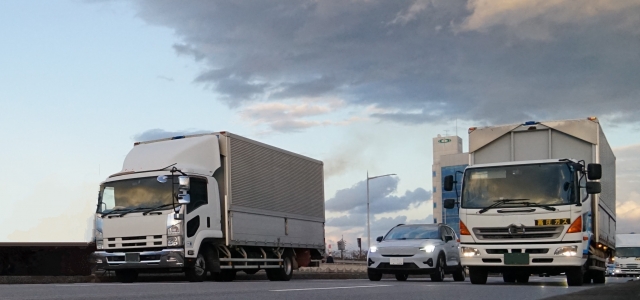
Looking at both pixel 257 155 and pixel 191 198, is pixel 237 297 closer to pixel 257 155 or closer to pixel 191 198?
pixel 191 198

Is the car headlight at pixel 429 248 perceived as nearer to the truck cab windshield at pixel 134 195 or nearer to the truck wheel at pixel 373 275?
the truck wheel at pixel 373 275

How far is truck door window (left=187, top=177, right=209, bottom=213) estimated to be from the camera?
19.3 m

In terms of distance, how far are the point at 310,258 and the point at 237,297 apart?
1540cm

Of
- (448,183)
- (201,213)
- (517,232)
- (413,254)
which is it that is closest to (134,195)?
(201,213)

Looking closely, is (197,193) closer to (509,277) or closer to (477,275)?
(477,275)

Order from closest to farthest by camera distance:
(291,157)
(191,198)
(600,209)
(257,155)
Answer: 1. (600,209)
2. (191,198)
3. (257,155)
4. (291,157)

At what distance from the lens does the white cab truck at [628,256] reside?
145 feet

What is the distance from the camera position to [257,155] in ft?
73.3

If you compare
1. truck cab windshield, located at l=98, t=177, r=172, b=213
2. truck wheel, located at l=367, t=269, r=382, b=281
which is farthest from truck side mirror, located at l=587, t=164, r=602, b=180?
truck cab windshield, located at l=98, t=177, r=172, b=213

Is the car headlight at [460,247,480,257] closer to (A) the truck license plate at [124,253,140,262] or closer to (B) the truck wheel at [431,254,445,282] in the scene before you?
(B) the truck wheel at [431,254,445,282]

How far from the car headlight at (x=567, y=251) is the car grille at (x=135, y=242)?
861 centimetres

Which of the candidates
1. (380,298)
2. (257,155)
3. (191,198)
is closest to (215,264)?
(191,198)

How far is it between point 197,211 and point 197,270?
1.40 metres

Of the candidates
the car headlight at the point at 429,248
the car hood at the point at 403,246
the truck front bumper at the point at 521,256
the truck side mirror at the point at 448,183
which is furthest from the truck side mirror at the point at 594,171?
the car hood at the point at 403,246
